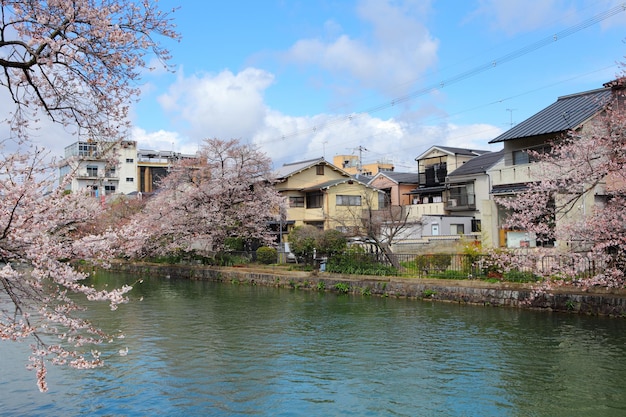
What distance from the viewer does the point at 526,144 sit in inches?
942

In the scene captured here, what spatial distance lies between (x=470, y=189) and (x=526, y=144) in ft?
47.5

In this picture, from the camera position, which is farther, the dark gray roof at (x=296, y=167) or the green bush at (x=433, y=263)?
the dark gray roof at (x=296, y=167)

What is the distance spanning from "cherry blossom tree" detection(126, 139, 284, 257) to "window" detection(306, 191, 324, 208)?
6.95 m

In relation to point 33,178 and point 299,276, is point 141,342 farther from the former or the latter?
point 299,276

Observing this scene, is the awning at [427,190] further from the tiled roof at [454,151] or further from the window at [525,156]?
the window at [525,156]

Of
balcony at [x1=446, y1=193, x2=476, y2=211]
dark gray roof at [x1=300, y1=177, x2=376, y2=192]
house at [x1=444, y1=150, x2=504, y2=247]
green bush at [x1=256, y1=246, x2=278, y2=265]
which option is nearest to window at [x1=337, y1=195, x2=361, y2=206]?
dark gray roof at [x1=300, y1=177, x2=376, y2=192]

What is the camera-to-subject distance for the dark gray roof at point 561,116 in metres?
21.7

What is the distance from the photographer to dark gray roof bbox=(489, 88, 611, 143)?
21734mm

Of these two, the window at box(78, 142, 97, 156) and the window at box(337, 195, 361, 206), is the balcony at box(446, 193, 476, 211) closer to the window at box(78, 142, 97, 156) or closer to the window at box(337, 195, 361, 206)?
the window at box(337, 195, 361, 206)

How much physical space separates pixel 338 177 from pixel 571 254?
3175cm

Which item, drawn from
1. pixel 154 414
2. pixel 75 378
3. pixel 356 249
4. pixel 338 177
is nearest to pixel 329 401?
pixel 154 414

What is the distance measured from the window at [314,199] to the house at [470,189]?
32.6ft

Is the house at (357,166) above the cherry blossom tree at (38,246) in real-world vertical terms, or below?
above

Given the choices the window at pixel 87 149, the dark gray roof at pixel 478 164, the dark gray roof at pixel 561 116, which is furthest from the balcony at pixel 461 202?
the window at pixel 87 149
